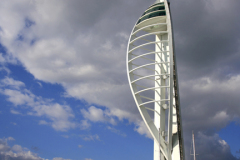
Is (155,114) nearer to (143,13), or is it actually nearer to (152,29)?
(152,29)

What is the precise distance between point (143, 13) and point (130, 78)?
13.5 meters

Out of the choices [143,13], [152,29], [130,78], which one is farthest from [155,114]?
[143,13]

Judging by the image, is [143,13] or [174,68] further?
[143,13]

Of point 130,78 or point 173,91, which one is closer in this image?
point 173,91

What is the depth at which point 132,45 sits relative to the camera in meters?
39.8

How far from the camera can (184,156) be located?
32938 mm

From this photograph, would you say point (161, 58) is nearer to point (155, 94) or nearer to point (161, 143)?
point (155, 94)

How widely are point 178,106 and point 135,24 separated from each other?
653 inches

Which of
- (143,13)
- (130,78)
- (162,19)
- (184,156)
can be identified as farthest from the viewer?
(143,13)

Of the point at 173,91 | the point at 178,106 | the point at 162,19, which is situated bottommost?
the point at 178,106

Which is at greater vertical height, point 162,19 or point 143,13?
point 143,13

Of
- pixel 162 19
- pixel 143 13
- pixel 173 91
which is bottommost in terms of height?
pixel 173 91

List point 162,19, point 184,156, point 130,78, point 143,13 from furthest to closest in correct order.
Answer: point 143,13, point 162,19, point 130,78, point 184,156

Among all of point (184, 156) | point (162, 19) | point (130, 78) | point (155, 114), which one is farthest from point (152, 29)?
point (184, 156)
